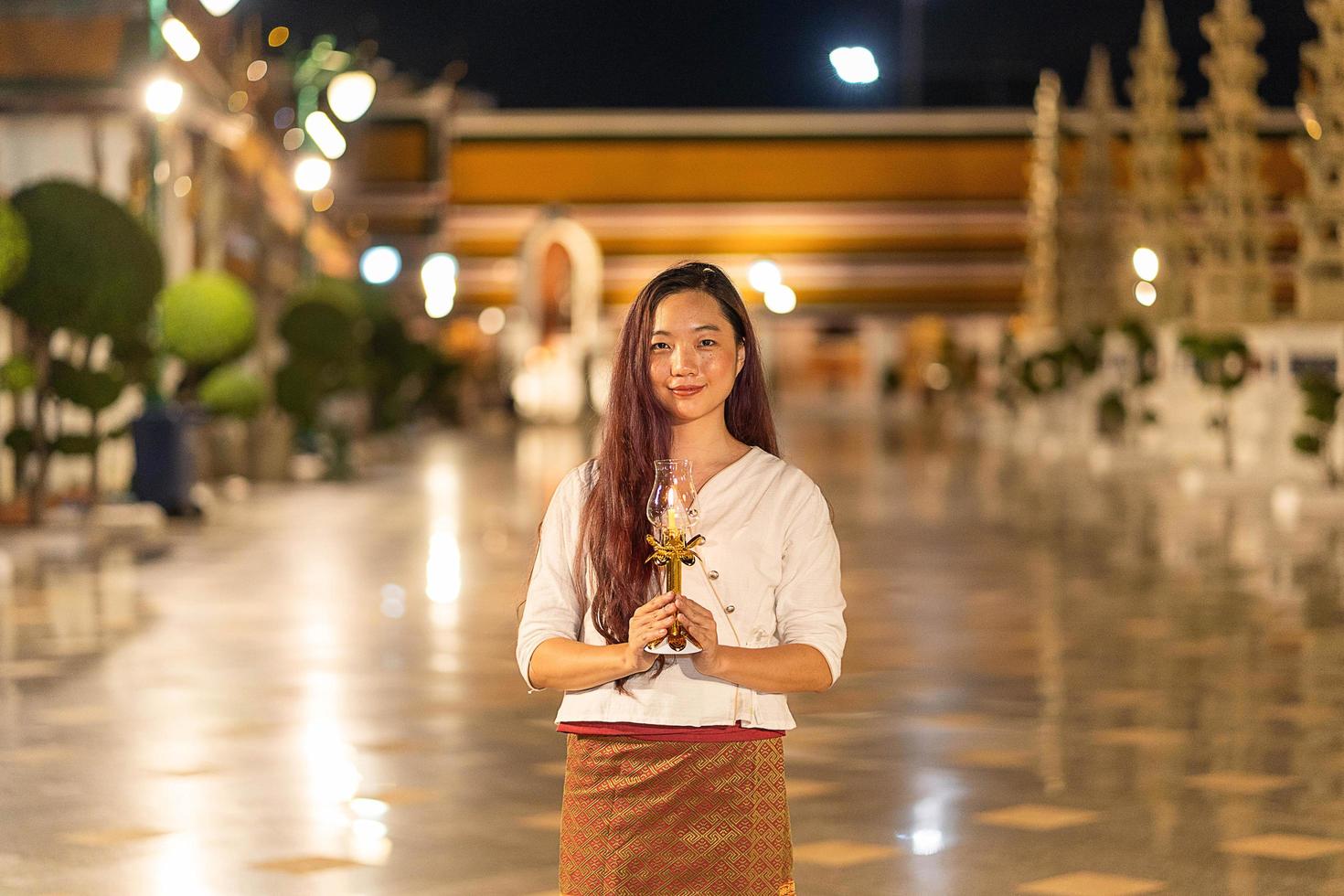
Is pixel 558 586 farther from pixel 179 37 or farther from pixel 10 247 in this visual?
pixel 179 37

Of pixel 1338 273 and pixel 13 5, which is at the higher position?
pixel 13 5

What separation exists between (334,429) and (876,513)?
9665 mm

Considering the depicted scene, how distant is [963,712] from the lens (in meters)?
9.73

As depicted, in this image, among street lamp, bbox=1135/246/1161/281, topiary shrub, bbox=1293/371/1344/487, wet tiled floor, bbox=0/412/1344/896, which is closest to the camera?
wet tiled floor, bbox=0/412/1344/896

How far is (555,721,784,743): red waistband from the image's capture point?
3.76m

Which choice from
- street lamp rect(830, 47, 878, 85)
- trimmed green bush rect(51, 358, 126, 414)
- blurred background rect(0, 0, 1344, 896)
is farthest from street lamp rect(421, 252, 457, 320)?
street lamp rect(830, 47, 878, 85)

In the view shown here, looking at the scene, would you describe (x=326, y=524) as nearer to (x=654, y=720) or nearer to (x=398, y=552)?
(x=398, y=552)

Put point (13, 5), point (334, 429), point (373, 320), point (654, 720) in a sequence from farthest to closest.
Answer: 1. point (373, 320)
2. point (334, 429)
3. point (13, 5)
4. point (654, 720)

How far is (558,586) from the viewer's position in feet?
12.6

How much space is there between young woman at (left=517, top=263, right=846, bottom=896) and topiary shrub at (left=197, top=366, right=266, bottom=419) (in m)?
21.3

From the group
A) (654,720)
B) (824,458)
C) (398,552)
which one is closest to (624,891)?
(654,720)

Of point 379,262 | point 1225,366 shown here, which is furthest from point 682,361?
point 379,262

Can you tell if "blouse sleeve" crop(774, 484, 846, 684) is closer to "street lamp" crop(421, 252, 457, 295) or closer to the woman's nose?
the woman's nose

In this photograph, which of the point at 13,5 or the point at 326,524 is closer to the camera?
the point at 326,524
